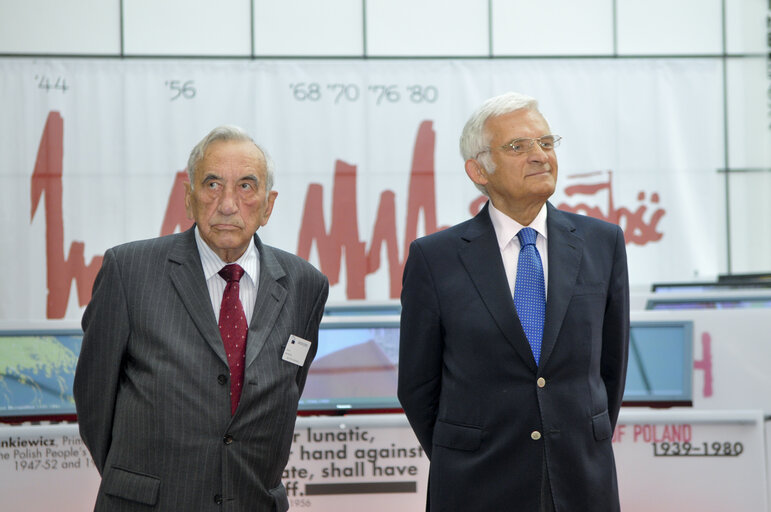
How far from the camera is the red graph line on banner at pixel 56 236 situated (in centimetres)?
790

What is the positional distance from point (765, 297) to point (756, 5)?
23.3ft

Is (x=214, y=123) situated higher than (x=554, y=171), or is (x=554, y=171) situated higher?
(x=214, y=123)

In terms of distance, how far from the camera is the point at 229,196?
6.48ft

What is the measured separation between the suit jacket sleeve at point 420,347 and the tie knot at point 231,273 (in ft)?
1.36

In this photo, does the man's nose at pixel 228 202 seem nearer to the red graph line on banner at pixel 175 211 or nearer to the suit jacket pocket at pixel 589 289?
the suit jacket pocket at pixel 589 289

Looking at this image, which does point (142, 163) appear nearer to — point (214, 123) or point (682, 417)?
point (214, 123)

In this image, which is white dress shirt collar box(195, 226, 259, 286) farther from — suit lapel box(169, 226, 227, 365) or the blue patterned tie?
the blue patterned tie

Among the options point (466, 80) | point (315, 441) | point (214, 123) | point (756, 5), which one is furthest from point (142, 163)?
point (756, 5)

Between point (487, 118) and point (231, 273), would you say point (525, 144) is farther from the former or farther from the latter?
point (231, 273)

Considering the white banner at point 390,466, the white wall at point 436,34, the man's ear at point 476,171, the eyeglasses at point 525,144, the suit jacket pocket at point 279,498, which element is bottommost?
the white banner at point 390,466

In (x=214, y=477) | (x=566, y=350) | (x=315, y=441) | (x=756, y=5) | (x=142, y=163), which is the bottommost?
(x=315, y=441)

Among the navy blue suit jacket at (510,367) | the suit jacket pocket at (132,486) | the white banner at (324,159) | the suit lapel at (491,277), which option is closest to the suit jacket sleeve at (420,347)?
the navy blue suit jacket at (510,367)

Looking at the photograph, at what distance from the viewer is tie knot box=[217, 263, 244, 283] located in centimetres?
200

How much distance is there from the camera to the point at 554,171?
203 centimetres
